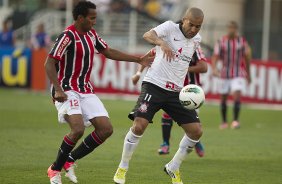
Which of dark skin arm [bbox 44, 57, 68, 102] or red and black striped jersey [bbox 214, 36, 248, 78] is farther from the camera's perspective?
red and black striped jersey [bbox 214, 36, 248, 78]

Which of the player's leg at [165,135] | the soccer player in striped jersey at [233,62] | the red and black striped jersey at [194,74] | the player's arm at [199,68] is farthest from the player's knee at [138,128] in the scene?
the soccer player in striped jersey at [233,62]

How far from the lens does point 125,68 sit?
1069 inches

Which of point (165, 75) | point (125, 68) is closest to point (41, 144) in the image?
point (165, 75)

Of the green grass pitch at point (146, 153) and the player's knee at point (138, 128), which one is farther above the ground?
the player's knee at point (138, 128)

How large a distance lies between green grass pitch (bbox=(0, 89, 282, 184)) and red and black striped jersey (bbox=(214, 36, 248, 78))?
4.47ft

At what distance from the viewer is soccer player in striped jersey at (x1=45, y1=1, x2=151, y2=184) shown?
10125mm

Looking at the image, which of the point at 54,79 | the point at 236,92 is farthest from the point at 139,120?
the point at 236,92

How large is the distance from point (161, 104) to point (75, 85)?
3.86 feet

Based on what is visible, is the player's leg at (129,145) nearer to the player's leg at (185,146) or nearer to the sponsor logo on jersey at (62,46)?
the player's leg at (185,146)

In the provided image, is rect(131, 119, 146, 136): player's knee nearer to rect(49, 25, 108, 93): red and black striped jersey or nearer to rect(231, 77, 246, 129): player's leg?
rect(49, 25, 108, 93): red and black striped jersey

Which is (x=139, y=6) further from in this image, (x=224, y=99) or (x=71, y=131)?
(x=71, y=131)

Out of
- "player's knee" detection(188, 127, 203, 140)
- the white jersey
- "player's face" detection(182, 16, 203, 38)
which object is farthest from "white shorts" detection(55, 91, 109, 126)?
"player's face" detection(182, 16, 203, 38)

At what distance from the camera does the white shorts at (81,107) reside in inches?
401

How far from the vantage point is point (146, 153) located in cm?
1396
